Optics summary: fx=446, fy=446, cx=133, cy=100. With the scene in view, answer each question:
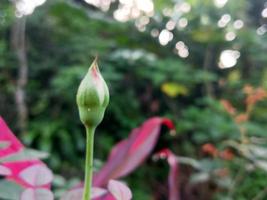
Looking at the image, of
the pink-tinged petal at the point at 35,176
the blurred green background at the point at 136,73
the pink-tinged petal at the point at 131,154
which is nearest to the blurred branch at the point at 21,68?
the blurred green background at the point at 136,73

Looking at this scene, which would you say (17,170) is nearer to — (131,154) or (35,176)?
(35,176)

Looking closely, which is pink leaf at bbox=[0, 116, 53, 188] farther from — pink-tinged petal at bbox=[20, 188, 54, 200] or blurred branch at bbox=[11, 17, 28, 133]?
blurred branch at bbox=[11, 17, 28, 133]

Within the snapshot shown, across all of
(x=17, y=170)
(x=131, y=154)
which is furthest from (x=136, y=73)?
(x=17, y=170)

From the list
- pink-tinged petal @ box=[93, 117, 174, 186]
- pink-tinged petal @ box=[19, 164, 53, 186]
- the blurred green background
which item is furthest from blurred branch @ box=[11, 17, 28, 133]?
pink-tinged petal @ box=[19, 164, 53, 186]

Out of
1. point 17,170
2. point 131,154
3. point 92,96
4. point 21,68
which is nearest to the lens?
point 92,96

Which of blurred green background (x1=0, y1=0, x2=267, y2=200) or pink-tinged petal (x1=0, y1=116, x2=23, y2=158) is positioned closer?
pink-tinged petal (x1=0, y1=116, x2=23, y2=158)

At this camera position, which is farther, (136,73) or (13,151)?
(136,73)
